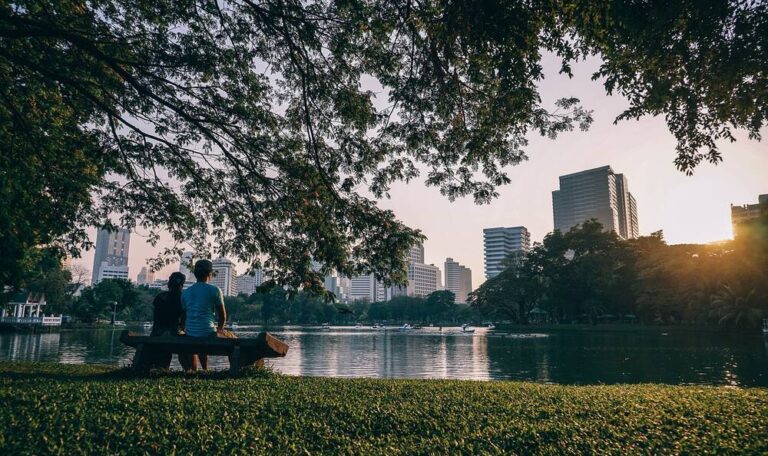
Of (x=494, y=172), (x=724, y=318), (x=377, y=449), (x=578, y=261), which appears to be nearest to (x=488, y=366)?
(x=494, y=172)

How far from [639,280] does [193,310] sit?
197ft

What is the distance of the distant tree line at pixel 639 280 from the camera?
141 ft

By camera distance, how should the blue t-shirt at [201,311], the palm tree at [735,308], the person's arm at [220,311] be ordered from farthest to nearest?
the palm tree at [735,308] → the person's arm at [220,311] → the blue t-shirt at [201,311]

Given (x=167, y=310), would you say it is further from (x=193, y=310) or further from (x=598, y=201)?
(x=598, y=201)

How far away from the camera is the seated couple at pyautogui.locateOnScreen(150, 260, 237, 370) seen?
6.57 meters

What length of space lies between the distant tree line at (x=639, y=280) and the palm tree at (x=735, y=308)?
0.26 ft

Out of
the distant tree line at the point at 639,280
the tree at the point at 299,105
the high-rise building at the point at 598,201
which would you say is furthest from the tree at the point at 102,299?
the high-rise building at the point at 598,201

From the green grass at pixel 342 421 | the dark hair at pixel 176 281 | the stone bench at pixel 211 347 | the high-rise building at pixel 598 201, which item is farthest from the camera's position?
the high-rise building at pixel 598 201

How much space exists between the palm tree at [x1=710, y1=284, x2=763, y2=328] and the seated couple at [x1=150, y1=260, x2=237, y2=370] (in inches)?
2022

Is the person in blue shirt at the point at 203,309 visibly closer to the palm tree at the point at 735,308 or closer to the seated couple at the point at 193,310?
the seated couple at the point at 193,310

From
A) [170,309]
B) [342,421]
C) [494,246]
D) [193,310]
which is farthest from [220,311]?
[494,246]

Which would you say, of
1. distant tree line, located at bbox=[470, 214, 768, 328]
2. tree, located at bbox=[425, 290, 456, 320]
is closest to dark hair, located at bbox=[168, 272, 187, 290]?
distant tree line, located at bbox=[470, 214, 768, 328]

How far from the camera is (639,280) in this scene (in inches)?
2195

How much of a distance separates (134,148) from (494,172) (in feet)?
24.8
